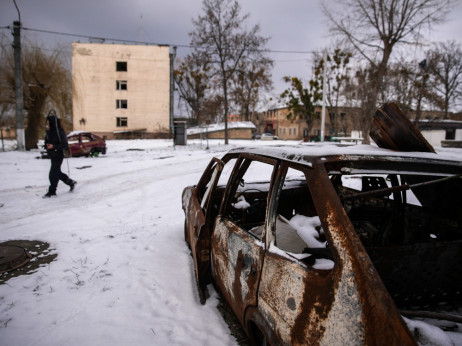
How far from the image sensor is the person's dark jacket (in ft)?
20.8

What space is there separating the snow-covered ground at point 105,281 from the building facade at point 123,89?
30.1 metres

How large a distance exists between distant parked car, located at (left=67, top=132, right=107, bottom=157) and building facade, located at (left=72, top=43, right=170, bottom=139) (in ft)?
66.0

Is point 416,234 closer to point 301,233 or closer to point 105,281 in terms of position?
point 301,233

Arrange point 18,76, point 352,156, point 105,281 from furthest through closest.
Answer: point 18,76
point 105,281
point 352,156

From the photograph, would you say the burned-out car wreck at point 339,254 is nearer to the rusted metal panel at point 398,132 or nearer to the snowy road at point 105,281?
the rusted metal panel at point 398,132

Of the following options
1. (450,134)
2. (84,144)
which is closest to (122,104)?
(84,144)

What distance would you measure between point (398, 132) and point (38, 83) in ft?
72.4

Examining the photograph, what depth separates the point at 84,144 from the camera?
14219 millimetres

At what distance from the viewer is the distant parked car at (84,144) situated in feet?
45.9

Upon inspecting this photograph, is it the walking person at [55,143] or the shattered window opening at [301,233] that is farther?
the walking person at [55,143]

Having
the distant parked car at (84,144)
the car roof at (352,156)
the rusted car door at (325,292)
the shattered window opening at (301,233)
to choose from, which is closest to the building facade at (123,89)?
the distant parked car at (84,144)

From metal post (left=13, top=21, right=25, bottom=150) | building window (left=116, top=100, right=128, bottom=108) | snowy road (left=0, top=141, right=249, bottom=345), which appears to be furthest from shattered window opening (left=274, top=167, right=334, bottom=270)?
building window (left=116, top=100, right=128, bottom=108)

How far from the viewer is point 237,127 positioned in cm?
4431

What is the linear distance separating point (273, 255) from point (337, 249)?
0.43 metres
